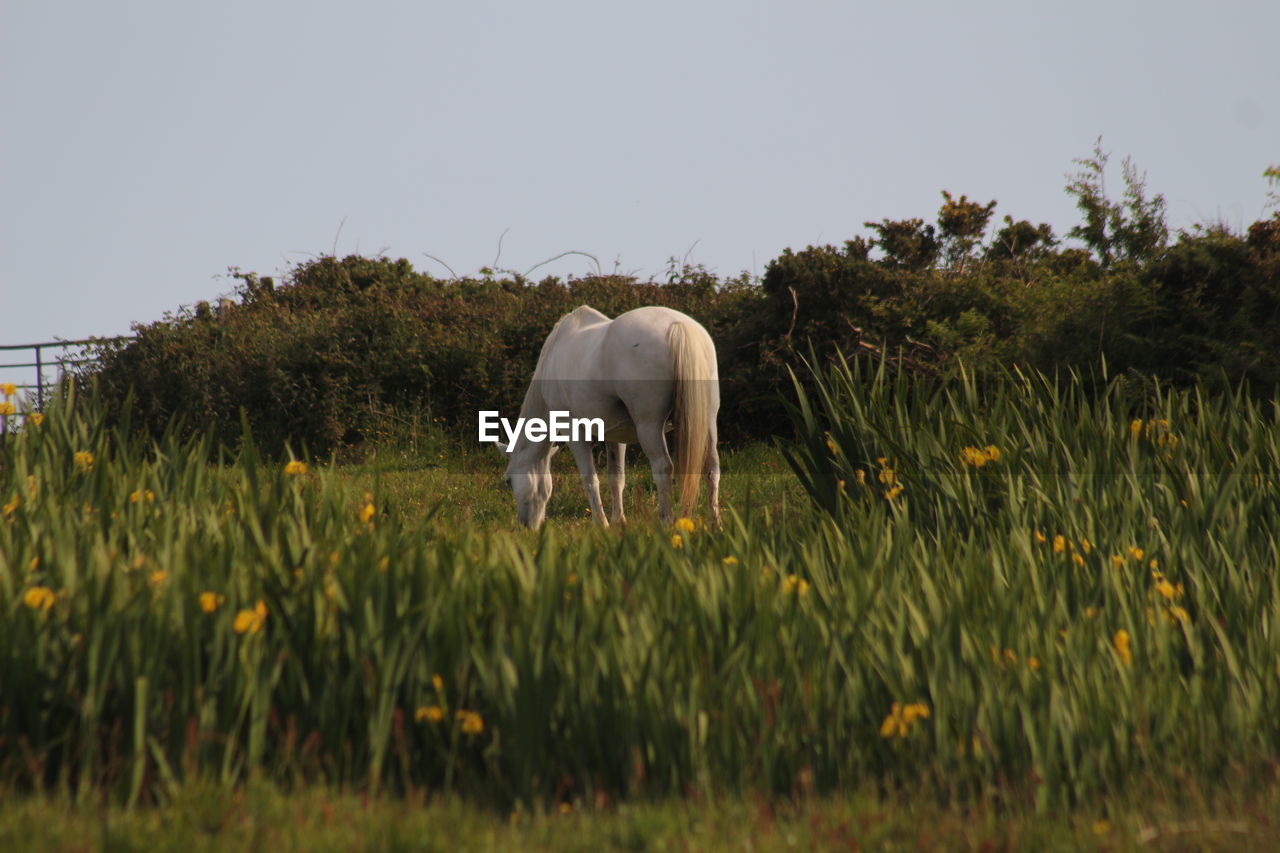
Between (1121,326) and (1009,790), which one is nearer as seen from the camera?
(1009,790)

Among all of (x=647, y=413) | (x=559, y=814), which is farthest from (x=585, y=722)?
(x=647, y=413)

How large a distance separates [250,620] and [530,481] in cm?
637

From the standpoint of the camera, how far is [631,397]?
962 centimetres

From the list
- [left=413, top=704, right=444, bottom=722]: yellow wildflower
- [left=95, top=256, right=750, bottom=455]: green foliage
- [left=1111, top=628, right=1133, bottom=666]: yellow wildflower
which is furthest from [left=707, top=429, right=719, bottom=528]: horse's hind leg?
[left=95, top=256, right=750, bottom=455]: green foliage

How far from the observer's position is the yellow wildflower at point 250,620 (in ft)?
11.5

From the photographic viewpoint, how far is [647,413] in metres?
9.59

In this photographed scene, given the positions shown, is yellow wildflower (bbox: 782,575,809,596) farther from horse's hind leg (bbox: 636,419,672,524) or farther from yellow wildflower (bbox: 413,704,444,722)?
horse's hind leg (bbox: 636,419,672,524)

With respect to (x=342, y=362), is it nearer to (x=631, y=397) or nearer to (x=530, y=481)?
(x=530, y=481)

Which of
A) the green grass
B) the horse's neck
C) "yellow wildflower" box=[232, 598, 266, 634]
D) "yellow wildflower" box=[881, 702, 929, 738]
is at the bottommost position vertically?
the green grass

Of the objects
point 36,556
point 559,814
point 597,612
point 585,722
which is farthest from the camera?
point 36,556

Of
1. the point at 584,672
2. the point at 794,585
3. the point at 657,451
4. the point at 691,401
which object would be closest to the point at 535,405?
the point at 657,451

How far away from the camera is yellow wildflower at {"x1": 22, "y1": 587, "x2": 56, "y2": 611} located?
12.0ft

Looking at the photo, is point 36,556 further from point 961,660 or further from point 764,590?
point 961,660

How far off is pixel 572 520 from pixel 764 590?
21.0ft
